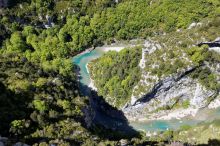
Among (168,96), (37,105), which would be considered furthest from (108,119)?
(37,105)

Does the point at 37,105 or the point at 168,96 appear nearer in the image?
the point at 37,105

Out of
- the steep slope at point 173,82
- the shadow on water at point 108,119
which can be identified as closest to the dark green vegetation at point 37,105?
the shadow on water at point 108,119

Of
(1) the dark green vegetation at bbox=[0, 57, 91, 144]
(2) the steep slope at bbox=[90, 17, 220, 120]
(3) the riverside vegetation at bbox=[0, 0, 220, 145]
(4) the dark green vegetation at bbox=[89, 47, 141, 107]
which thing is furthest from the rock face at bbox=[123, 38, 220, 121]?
(1) the dark green vegetation at bbox=[0, 57, 91, 144]

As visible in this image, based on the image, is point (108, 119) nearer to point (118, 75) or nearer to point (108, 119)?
point (108, 119)

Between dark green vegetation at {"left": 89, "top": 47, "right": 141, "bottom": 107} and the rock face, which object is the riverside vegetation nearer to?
dark green vegetation at {"left": 89, "top": 47, "right": 141, "bottom": 107}

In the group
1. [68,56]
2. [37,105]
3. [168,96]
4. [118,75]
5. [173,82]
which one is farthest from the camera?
[68,56]

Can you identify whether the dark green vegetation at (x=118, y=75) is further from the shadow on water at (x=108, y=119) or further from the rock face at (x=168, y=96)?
the rock face at (x=168, y=96)
